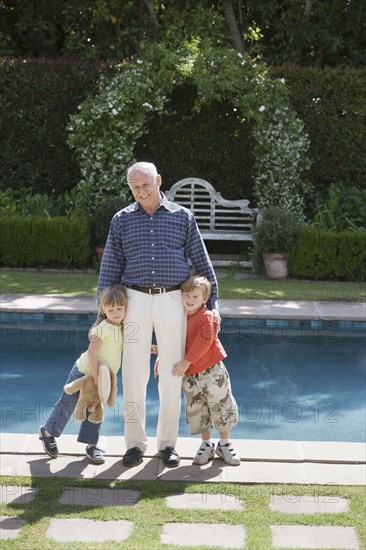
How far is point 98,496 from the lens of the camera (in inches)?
176

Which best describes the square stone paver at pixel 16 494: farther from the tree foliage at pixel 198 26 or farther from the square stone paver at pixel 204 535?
the tree foliage at pixel 198 26

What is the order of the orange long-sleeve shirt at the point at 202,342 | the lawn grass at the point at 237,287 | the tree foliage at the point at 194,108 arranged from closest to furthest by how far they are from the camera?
the orange long-sleeve shirt at the point at 202,342 → the lawn grass at the point at 237,287 → the tree foliage at the point at 194,108

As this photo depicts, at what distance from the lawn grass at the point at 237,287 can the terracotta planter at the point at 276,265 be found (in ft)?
0.41

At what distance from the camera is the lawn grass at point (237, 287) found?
9898 millimetres

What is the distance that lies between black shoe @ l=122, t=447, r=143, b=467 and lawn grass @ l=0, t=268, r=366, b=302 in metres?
4.87

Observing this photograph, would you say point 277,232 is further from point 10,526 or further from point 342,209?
point 10,526

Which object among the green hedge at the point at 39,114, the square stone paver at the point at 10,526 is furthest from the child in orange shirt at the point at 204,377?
the green hedge at the point at 39,114

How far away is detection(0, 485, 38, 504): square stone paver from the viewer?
→ 14.4 feet

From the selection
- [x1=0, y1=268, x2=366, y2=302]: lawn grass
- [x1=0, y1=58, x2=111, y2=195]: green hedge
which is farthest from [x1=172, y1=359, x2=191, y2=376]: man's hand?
[x1=0, y1=58, x2=111, y2=195]: green hedge

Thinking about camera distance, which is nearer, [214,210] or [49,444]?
[49,444]

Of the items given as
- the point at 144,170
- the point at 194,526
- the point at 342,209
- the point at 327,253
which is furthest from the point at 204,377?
the point at 342,209

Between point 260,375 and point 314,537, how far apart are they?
4.04m

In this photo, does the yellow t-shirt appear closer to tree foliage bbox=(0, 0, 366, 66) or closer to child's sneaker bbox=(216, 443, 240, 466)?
child's sneaker bbox=(216, 443, 240, 466)

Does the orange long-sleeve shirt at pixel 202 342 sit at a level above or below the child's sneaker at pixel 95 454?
above
